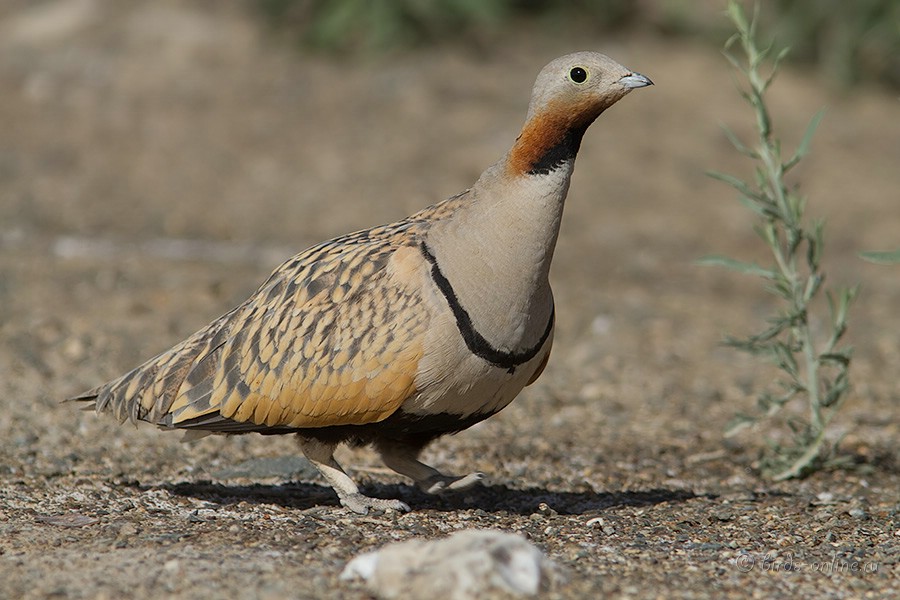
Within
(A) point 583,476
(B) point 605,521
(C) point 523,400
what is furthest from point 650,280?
(B) point 605,521

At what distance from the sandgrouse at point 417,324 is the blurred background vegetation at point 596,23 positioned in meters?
8.88

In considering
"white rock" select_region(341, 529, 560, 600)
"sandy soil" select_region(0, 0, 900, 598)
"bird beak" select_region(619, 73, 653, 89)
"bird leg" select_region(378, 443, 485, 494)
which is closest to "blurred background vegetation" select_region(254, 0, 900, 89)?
"sandy soil" select_region(0, 0, 900, 598)

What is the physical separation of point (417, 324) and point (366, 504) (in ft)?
2.60

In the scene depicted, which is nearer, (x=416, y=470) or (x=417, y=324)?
(x=417, y=324)

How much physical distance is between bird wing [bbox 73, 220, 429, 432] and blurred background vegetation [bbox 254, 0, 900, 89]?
28.8ft

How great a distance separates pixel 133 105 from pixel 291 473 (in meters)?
7.96

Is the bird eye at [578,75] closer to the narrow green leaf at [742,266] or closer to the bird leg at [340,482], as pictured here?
the narrow green leaf at [742,266]

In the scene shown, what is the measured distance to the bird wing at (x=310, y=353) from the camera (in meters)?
4.52

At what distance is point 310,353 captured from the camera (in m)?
4.67

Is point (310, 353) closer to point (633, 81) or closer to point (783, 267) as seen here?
point (633, 81)

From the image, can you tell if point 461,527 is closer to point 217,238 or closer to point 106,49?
point 217,238

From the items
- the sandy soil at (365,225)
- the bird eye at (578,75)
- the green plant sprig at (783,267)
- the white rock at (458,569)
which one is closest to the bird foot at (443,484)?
the sandy soil at (365,225)

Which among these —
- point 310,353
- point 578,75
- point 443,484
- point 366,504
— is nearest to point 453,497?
point 443,484

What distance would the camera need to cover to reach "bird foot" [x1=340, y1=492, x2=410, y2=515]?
4.78 metres
